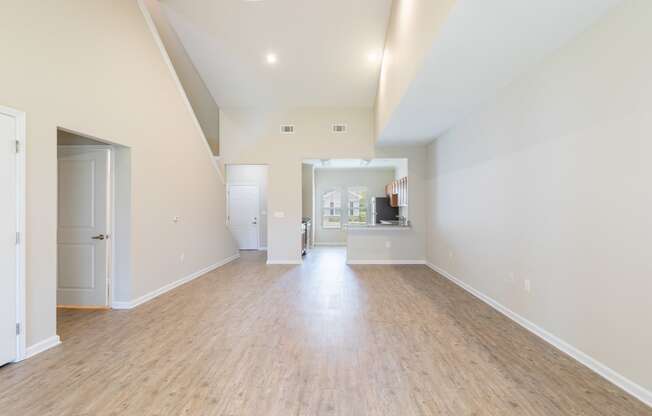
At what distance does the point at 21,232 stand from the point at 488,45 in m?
4.16

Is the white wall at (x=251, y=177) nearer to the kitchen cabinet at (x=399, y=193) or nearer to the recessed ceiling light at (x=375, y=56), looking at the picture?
the kitchen cabinet at (x=399, y=193)

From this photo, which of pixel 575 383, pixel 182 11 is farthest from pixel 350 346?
pixel 182 11

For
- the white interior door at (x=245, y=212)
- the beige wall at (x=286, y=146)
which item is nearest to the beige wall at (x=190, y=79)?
the beige wall at (x=286, y=146)

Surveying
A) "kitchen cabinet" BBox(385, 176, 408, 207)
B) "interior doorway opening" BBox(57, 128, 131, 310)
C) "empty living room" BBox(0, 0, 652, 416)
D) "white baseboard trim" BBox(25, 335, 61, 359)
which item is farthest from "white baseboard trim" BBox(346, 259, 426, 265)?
"white baseboard trim" BBox(25, 335, 61, 359)

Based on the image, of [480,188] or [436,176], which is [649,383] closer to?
[480,188]

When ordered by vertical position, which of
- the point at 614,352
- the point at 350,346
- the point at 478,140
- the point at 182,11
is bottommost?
the point at 350,346

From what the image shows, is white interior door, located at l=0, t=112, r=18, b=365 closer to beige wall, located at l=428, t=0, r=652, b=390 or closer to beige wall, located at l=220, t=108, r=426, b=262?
beige wall, located at l=428, t=0, r=652, b=390

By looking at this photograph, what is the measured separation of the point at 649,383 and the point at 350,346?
202cm

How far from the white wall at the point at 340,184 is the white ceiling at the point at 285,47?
458 centimetres

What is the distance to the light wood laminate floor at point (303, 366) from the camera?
2.04 metres

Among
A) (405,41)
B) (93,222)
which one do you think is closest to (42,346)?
(93,222)

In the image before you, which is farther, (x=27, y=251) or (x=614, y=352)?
(x=27, y=251)

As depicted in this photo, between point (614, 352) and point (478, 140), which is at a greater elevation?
point (478, 140)

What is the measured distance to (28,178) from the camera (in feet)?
8.92
